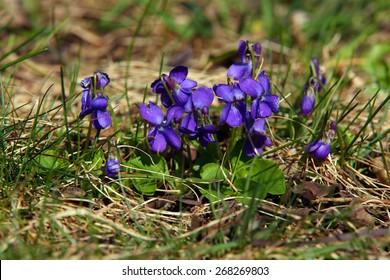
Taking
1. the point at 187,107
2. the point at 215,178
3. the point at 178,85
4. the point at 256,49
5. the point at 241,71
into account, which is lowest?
the point at 215,178

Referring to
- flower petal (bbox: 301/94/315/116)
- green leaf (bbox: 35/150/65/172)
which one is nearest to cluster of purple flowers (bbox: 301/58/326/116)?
flower petal (bbox: 301/94/315/116)

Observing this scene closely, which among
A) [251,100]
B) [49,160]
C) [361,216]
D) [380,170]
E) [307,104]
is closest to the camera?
[361,216]

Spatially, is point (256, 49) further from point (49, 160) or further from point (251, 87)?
point (49, 160)

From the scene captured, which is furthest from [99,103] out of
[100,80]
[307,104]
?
[307,104]

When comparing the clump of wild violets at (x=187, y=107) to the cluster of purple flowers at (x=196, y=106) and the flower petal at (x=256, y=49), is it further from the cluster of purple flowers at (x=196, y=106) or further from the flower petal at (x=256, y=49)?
the flower petal at (x=256, y=49)

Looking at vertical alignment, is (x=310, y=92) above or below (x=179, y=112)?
above
